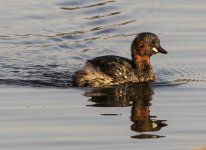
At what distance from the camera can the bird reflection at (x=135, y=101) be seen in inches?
550

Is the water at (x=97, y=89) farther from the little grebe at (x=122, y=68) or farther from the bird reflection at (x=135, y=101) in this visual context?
the little grebe at (x=122, y=68)

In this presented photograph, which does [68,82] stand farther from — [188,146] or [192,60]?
[188,146]

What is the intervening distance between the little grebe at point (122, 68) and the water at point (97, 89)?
0.27m

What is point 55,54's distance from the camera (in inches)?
798

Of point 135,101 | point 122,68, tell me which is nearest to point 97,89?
point 122,68

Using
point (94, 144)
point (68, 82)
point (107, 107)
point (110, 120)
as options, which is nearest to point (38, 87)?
point (68, 82)

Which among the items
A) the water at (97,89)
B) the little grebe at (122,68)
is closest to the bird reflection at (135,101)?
the water at (97,89)

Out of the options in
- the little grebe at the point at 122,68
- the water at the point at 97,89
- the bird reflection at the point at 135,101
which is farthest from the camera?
the little grebe at the point at 122,68

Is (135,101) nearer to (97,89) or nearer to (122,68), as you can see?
(97,89)

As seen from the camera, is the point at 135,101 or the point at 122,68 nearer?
the point at 135,101

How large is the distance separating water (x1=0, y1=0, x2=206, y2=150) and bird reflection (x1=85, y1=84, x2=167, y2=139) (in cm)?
2

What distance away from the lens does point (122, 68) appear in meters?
18.0

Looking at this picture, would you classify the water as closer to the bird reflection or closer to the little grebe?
the bird reflection

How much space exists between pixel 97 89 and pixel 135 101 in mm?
1394
